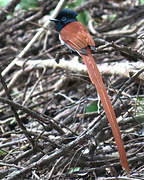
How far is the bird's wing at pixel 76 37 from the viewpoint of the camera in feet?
12.0

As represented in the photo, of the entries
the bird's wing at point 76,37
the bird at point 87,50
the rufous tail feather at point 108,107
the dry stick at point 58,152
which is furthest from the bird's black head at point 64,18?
the dry stick at point 58,152

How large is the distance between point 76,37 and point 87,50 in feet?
1.13

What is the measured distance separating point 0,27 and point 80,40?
110 inches

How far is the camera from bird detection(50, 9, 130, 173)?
2586mm

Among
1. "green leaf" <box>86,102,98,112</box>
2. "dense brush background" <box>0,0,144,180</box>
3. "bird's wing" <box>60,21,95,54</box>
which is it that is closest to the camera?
"dense brush background" <box>0,0,144,180</box>

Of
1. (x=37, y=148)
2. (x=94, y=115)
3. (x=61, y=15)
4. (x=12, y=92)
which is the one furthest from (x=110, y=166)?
(x=12, y=92)

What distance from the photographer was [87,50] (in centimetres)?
359

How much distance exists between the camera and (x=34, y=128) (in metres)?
4.26

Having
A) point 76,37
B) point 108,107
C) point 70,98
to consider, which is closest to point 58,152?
point 108,107

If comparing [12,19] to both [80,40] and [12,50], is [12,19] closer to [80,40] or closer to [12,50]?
[12,50]

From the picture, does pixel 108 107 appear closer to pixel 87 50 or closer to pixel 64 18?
pixel 87 50

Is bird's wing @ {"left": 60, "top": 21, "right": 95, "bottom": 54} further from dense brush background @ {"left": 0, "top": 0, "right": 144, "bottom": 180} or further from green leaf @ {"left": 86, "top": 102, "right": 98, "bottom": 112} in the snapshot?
green leaf @ {"left": 86, "top": 102, "right": 98, "bottom": 112}

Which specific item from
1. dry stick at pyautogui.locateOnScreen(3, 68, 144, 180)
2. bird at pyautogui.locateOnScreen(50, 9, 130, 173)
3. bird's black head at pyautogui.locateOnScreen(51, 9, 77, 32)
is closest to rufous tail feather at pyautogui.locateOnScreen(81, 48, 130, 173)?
bird at pyautogui.locateOnScreen(50, 9, 130, 173)

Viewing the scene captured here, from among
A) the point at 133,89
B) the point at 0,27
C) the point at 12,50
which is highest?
the point at 0,27
